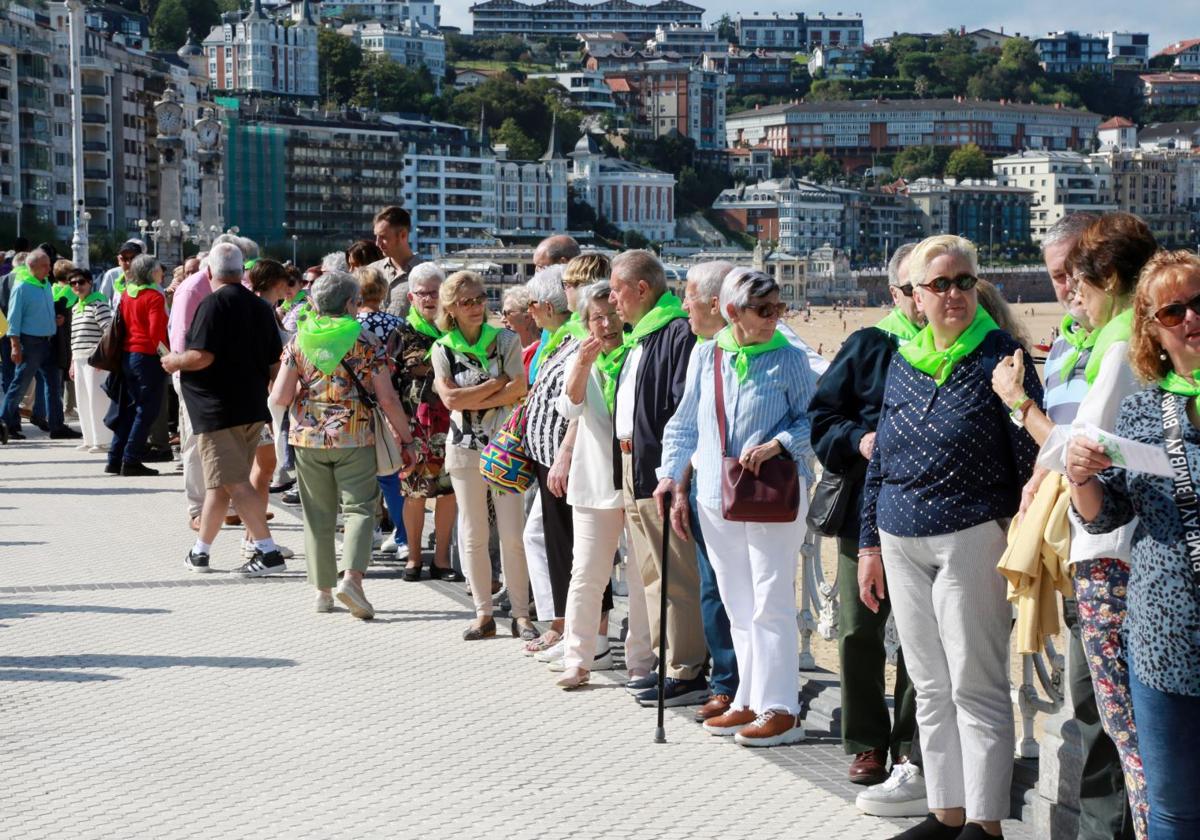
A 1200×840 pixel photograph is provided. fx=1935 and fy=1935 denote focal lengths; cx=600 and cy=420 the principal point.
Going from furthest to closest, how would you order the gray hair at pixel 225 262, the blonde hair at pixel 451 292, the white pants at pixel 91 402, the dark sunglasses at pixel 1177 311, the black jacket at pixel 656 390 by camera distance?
the white pants at pixel 91 402 → the gray hair at pixel 225 262 → the blonde hair at pixel 451 292 → the black jacket at pixel 656 390 → the dark sunglasses at pixel 1177 311

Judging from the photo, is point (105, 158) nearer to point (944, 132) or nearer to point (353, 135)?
point (353, 135)

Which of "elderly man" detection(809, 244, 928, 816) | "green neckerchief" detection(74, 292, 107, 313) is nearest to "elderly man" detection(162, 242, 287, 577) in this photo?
"elderly man" detection(809, 244, 928, 816)

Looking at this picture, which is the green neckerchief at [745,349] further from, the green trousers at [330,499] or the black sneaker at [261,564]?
the black sneaker at [261,564]

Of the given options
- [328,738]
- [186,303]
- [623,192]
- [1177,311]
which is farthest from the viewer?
[623,192]

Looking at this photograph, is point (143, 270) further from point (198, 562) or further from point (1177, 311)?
point (1177, 311)

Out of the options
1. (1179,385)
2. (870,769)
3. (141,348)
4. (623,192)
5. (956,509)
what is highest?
(623,192)

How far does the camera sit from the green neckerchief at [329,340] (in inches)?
295

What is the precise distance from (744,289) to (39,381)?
35.7 feet

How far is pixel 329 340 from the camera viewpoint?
24.6 ft

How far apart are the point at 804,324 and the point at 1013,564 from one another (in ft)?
331

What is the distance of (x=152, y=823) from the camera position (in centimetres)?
469

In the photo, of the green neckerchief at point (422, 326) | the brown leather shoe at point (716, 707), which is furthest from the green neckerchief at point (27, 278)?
the brown leather shoe at point (716, 707)

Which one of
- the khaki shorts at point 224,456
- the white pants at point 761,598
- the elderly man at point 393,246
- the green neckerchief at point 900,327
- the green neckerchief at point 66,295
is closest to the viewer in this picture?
the green neckerchief at point 900,327

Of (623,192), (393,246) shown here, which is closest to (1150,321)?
(393,246)
